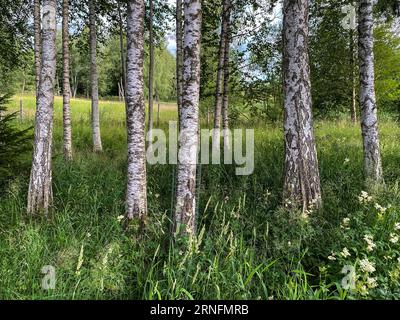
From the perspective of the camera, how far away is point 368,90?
5848 mm

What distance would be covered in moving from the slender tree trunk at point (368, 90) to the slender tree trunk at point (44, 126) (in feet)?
18.2

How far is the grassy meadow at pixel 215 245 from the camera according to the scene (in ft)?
10.4

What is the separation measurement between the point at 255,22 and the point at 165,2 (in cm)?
561

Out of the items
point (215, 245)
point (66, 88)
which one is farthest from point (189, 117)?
point (66, 88)

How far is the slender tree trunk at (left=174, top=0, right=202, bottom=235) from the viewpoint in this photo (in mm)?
4043

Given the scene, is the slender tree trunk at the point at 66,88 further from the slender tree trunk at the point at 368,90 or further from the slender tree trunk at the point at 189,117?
the slender tree trunk at the point at 368,90

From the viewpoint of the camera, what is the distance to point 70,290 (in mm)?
3102

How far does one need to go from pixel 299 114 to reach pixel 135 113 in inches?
101

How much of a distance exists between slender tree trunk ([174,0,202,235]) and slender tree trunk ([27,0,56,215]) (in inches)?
Result: 91.8
